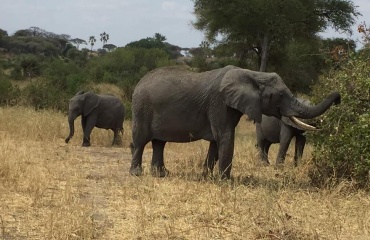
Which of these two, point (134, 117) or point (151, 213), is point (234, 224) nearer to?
point (151, 213)

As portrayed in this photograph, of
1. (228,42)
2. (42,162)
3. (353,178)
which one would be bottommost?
(42,162)

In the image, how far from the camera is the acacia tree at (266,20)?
20969 millimetres

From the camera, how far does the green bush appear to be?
23.2ft

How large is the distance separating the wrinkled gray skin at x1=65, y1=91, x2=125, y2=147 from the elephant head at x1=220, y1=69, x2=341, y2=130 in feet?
22.6

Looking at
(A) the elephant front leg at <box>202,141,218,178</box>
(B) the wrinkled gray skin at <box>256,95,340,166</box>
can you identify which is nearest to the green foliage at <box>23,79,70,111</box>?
(B) the wrinkled gray skin at <box>256,95,340,166</box>

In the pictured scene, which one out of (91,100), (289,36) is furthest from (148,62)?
(91,100)

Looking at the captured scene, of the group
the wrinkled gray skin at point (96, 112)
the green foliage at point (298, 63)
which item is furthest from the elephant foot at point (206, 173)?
the green foliage at point (298, 63)

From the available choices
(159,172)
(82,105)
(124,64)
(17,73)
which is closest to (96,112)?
(82,105)

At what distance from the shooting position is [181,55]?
91.4m

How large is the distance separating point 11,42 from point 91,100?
63120 mm

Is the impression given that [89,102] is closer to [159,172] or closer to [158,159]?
[158,159]

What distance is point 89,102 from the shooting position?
14547 millimetres

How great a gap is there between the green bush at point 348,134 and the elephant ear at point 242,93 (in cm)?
100

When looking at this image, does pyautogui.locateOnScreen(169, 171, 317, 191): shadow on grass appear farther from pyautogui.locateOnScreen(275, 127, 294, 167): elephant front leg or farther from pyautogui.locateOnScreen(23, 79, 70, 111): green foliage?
pyautogui.locateOnScreen(23, 79, 70, 111): green foliage
